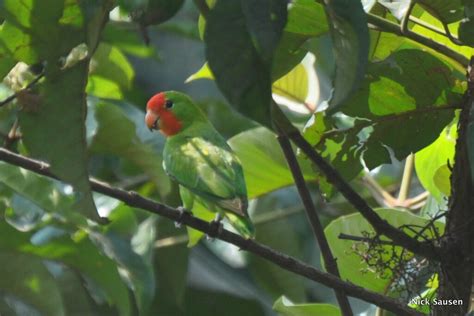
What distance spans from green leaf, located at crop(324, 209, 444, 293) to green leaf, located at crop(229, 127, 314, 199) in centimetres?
30

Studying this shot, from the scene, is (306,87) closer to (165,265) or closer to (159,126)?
(159,126)

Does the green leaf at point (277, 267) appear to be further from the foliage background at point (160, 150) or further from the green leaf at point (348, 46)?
the green leaf at point (348, 46)

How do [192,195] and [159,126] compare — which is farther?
[159,126]

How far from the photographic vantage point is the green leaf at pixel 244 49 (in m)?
0.99

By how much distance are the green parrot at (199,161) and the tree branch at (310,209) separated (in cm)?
56

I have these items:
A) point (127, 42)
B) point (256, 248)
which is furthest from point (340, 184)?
point (127, 42)

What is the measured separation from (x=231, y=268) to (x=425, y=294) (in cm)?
186

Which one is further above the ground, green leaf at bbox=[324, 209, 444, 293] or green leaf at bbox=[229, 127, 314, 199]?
green leaf at bbox=[324, 209, 444, 293]

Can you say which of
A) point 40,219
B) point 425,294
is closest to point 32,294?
point 40,219

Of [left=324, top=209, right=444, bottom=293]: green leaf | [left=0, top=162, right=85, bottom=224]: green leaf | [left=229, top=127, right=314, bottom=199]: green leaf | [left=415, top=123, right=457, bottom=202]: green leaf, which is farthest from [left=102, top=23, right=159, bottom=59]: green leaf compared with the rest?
[left=324, top=209, right=444, bottom=293]: green leaf

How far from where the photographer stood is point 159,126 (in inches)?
106

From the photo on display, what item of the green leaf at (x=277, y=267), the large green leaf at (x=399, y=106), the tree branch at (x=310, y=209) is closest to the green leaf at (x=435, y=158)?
the large green leaf at (x=399, y=106)

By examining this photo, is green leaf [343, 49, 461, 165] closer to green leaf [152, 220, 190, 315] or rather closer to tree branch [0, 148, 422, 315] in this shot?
tree branch [0, 148, 422, 315]

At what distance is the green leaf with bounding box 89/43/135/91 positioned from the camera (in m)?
2.42
